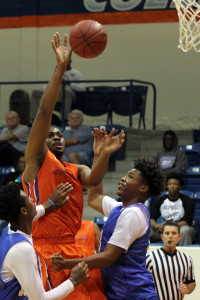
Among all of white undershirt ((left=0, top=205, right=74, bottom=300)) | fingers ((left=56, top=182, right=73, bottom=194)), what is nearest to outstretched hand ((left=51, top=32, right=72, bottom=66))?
fingers ((left=56, top=182, right=73, bottom=194))

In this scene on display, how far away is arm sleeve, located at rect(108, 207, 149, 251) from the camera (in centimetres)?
351

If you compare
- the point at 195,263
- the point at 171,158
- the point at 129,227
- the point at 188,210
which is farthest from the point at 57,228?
the point at 171,158

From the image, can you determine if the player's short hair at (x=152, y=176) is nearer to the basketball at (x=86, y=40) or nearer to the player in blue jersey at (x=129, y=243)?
the player in blue jersey at (x=129, y=243)

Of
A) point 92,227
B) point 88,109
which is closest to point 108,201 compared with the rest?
point 92,227

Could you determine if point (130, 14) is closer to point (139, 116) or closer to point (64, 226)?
point (139, 116)

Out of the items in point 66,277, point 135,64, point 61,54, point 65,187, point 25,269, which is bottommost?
point 66,277

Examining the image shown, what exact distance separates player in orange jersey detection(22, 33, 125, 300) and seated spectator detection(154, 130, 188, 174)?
181 inches

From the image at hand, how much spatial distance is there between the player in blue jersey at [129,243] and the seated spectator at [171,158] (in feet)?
15.5

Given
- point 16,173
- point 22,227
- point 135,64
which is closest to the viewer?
point 22,227

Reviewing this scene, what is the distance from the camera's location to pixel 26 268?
312 cm

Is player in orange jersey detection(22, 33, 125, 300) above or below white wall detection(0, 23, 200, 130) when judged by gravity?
below

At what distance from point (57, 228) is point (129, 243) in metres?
0.50

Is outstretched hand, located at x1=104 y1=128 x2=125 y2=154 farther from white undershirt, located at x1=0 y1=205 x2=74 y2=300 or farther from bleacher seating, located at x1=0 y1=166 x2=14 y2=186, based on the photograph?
bleacher seating, located at x1=0 y1=166 x2=14 y2=186

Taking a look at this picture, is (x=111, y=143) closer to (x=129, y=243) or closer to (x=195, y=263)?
(x=129, y=243)
